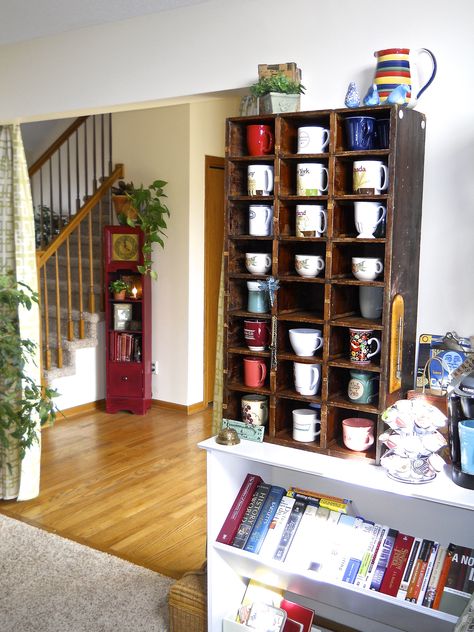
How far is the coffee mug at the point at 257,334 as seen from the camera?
2291 mm

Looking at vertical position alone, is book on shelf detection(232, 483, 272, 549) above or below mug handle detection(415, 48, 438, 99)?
below

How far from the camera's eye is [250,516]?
2.35m

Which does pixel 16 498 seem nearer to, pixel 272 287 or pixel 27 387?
pixel 27 387

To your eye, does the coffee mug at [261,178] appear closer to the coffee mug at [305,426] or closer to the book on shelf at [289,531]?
the coffee mug at [305,426]

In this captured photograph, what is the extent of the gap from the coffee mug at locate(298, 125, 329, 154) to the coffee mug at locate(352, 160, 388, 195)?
6.0 inches

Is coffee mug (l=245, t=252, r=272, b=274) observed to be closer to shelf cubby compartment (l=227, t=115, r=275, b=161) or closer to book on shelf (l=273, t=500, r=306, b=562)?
shelf cubby compartment (l=227, t=115, r=275, b=161)

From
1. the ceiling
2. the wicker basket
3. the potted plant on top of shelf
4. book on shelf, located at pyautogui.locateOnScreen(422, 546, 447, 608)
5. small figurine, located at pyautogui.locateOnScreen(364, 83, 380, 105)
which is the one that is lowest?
the wicker basket

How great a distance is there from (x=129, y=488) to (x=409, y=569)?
7.49 feet

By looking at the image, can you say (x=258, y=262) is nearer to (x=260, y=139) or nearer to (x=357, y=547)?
(x=260, y=139)

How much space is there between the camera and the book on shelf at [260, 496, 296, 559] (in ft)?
7.32

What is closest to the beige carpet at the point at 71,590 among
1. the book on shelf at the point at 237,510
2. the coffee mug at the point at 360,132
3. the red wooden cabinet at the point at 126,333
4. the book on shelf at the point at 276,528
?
the book on shelf at the point at 237,510

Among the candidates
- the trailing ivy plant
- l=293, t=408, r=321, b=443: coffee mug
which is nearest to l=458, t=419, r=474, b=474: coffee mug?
l=293, t=408, r=321, b=443: coffee mug

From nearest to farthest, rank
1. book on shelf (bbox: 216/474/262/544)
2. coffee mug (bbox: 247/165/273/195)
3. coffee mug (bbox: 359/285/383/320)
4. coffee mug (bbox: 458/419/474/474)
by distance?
coffee mug (bbox: 458/419/474/474) → coffee mug (bbox: 359/285/383/320) → coffee mug (bbox: 247/165/273/195) → book on shelf (bbox: 216/474/262/544)

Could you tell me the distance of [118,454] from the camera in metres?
4.59
